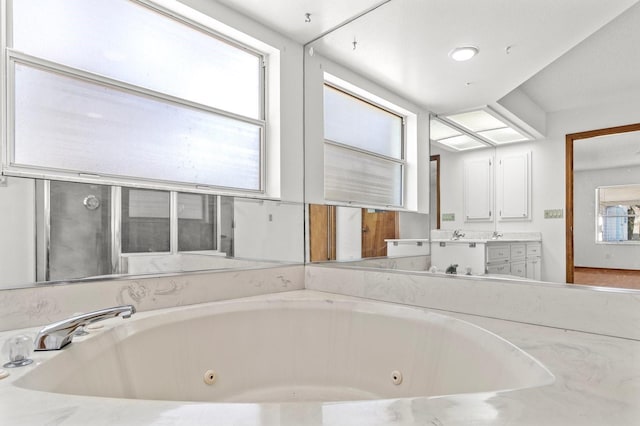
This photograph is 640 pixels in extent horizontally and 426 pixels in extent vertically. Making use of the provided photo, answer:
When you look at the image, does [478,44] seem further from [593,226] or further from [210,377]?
[210,377]

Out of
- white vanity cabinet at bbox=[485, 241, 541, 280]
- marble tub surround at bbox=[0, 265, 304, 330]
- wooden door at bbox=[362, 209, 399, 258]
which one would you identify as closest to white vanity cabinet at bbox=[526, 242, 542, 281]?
white vanity cabinet at bbox=[485, 241, 541, 280]

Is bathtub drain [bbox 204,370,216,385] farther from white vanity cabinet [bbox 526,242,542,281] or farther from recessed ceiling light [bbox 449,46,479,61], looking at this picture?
recessed ceiling light [bbox 449,46,479,61]

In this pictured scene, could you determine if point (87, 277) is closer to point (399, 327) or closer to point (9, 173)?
point (9, 173)

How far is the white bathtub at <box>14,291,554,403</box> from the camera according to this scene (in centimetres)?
95

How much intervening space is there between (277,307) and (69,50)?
1.42 metres

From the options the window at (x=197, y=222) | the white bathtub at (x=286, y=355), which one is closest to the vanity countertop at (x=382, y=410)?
the white bathtub at (x=286, y=355)

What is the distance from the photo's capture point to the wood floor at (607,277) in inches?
37.9

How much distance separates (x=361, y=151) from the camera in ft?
6.35

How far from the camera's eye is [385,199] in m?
1.82

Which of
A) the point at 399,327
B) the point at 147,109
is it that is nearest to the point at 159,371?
the point at 399,327

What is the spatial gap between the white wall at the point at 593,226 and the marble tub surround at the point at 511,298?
97 mm

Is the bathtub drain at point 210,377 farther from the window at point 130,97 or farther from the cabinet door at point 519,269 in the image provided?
the cabinet door at point 519,269

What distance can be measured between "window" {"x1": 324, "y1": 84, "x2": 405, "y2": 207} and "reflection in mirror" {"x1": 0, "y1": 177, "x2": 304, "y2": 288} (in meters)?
0.46

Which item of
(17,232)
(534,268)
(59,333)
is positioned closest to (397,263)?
(534,268)
